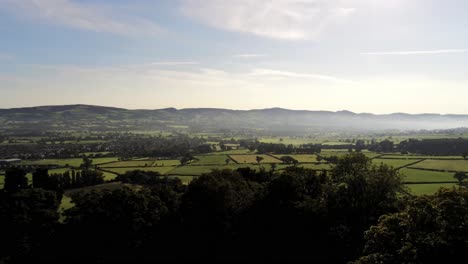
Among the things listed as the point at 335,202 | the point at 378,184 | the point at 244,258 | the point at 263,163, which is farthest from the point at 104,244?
the point at 263,163

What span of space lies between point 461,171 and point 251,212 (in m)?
55.7

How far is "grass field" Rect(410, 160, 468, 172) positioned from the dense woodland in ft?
154

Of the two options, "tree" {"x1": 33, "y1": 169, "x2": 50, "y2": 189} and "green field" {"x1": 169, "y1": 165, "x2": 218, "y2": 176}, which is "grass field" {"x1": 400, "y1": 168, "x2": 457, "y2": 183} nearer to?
"green field" {"x1": 169, "y1": 165, "x2": 218, "y2": 176}

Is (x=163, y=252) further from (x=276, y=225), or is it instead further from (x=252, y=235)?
(x=276, y=225)

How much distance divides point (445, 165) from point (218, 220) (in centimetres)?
6722

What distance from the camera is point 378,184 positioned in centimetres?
3634

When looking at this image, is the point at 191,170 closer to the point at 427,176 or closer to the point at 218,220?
the point at 218,220

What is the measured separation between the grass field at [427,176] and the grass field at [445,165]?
5602mm

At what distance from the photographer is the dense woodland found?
35875 millimetres

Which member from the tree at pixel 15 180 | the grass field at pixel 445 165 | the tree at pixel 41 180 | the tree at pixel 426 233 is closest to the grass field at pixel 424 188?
the grass field at pixel 445 165

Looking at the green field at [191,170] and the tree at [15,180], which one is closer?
the tree at [15,180]

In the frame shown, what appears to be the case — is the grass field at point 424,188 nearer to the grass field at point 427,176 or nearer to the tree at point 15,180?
the grass field at point 427,176

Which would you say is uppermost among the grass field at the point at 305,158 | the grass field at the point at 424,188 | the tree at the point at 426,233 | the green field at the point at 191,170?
the tree at the point at 426,233

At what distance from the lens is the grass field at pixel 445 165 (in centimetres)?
8012
